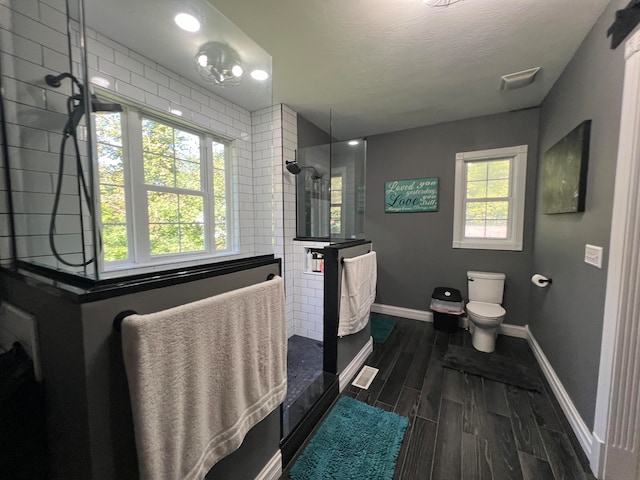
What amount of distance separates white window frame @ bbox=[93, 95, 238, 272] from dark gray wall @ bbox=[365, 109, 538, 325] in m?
2.30

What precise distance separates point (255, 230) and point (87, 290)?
36.7 inches

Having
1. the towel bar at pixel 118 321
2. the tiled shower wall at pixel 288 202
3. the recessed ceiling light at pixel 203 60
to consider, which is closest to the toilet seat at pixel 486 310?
the tiled shower wall at pixel 288 202

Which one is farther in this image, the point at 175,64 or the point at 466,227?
the point at 466,227

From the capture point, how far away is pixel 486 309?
2516 millimetres

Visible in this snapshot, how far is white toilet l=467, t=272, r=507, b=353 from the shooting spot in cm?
241

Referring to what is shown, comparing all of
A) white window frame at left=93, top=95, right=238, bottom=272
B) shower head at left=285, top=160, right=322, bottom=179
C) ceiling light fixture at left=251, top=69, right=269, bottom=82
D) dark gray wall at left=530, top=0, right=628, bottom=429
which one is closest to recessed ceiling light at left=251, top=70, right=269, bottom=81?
ceiling light fixture at left=251, top=69, right=269, bottom=82

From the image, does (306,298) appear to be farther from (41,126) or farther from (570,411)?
(41,126)

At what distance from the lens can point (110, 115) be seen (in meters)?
1.33

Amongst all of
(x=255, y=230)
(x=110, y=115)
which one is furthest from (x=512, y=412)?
(x=110, y=115)

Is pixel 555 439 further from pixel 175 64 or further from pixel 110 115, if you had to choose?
pixel 175 64

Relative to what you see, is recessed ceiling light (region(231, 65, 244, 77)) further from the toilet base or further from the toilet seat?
the toilet base

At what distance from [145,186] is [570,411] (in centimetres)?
308

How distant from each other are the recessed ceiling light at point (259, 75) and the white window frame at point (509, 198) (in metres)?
2.35

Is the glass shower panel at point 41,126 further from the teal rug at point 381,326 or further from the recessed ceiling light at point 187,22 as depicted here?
the teal rug at point 381,326
